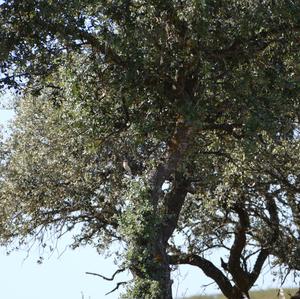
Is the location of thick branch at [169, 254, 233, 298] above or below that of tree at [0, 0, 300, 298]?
below

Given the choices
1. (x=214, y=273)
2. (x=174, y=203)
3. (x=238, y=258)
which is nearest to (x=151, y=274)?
(x=174, y=203)

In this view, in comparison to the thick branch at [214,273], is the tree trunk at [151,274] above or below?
below

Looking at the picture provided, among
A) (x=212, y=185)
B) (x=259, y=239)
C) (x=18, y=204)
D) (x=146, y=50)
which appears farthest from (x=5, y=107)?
(x=146, y=50)

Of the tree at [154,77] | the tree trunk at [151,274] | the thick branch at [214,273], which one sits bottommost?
the tree trunk at [151,274]

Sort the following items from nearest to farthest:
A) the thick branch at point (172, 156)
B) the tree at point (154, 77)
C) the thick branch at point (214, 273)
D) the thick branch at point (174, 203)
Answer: the tree at point (154, 77) < the thick branch at point (172, 156) < the thick branch at point (174, 203) < the thick branch at point (214, 273)

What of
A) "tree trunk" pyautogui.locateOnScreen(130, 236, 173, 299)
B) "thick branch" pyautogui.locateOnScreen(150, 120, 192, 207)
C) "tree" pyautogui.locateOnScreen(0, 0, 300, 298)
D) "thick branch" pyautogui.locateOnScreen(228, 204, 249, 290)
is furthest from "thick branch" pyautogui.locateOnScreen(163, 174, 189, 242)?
"thick branch" pyautogui.locateOnScreen(228, 204, 249, 290)

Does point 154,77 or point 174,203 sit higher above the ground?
point 154,77

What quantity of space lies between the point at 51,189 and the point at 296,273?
903cm

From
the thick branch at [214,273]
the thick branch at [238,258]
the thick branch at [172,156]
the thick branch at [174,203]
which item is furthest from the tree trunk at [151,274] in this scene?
the thick branch at [238,258]

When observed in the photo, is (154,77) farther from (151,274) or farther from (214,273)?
(214,273)

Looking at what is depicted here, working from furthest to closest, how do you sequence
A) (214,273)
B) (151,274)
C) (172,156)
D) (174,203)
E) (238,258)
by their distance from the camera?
Result: (238,258), (214,273), (174,203), (172,156), (151,274)

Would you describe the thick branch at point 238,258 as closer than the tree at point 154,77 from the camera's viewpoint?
No

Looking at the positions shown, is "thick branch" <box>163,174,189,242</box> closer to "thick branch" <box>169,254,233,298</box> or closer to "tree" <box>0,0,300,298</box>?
"tree" <box>0,0,300,298</box>

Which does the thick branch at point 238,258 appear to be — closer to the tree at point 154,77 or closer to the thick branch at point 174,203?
the thick branch at point 174,203
